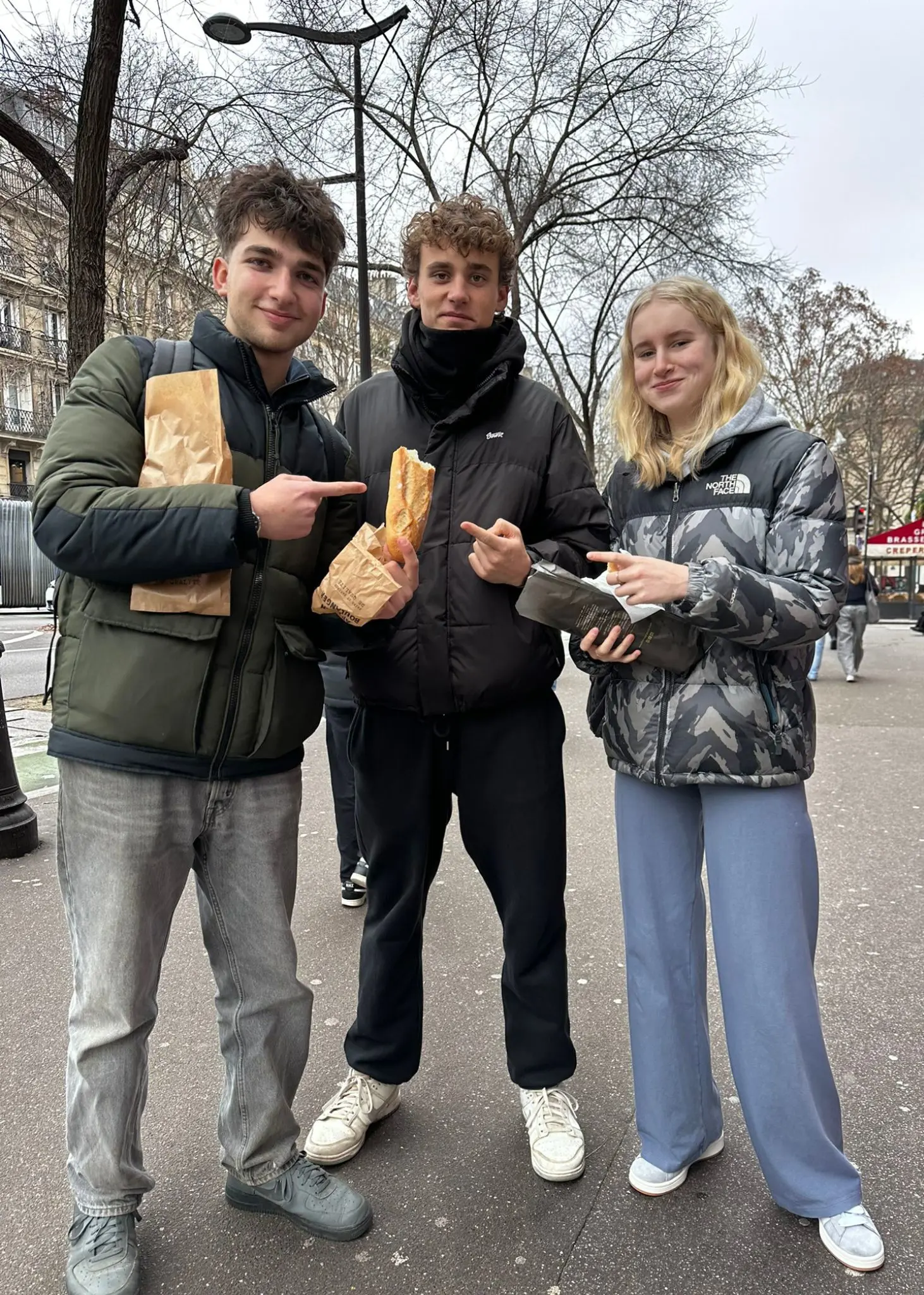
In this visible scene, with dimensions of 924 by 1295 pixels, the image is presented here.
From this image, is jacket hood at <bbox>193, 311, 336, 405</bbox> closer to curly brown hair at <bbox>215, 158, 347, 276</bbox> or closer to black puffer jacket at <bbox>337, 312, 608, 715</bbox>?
curly brown hair at <bbox>215, 158, 347, 276</bbox>

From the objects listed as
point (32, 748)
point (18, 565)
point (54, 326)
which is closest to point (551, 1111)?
point (32, 748)

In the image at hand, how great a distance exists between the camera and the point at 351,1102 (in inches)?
102

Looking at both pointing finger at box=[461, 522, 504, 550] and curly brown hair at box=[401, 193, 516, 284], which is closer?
pointing finger at box=[461, 522, 504, 550]

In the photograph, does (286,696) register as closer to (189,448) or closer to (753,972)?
(189,448)

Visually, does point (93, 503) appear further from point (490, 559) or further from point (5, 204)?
point (5, 204)

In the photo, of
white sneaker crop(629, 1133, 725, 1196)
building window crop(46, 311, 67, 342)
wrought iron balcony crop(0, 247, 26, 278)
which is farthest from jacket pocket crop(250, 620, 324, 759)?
building window crop(46, 311, 67, 342)

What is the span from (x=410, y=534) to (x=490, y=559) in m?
0.21

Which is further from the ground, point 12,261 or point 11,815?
point 12,261

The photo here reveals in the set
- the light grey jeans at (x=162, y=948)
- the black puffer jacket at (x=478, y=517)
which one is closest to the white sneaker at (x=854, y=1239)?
the light grey jeans at (x=162, y=948)

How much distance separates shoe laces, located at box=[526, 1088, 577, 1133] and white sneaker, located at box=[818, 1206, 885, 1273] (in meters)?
0.65

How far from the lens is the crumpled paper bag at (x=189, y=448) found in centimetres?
195

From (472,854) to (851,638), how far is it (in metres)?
11.0

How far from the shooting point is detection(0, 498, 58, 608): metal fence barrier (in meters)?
25.4

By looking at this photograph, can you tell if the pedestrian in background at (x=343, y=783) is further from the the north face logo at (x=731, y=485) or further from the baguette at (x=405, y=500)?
the the north face logo at (x=731, y=485)
